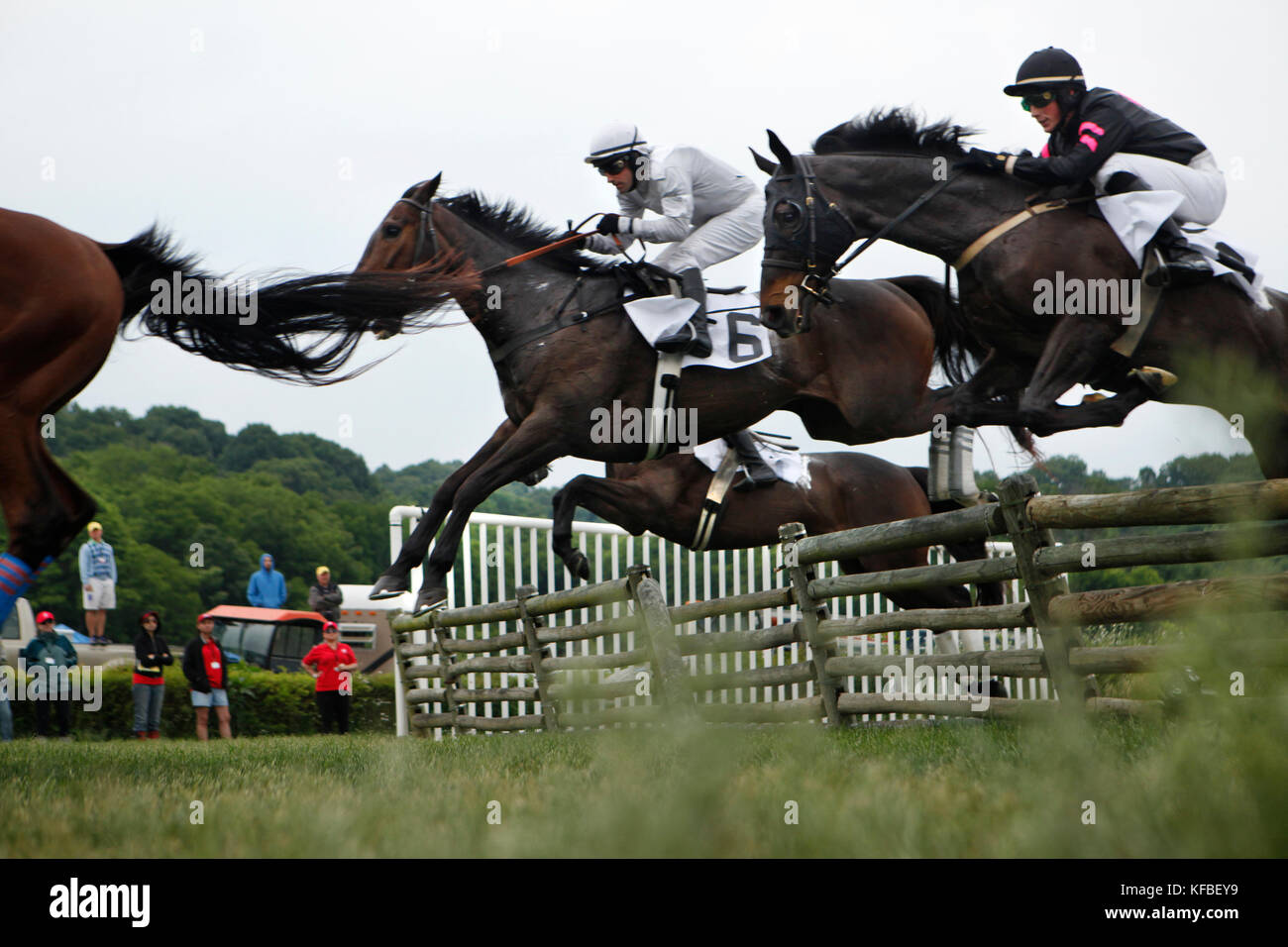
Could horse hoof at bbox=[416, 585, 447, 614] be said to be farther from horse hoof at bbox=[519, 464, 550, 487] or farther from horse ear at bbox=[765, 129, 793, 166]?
horse ear at bbox=[765, 129, 793, 166]

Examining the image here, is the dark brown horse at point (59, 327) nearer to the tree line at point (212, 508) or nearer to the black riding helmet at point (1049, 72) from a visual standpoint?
the black riding helmet at point (1049, 72)

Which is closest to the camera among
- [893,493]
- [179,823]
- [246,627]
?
[179,823]

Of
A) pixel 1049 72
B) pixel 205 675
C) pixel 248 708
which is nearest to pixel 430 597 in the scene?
pixel 1049 72

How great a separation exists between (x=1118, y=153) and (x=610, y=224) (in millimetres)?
2841

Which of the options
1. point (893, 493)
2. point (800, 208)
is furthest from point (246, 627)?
point (800, 208)

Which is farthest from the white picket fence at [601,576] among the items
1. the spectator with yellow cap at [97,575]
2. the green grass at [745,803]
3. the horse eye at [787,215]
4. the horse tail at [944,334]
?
the spectator with yellow cap at [97,575]

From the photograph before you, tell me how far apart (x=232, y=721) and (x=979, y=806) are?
43.9 feet

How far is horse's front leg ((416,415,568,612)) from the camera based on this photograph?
6168 millimetres

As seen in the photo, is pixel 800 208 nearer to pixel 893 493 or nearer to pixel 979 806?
pixel 893 493

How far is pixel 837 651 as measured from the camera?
21.6 ft

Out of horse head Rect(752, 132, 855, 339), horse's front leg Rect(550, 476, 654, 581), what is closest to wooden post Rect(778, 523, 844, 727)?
horse head Rect(752, 132, 855, 339)

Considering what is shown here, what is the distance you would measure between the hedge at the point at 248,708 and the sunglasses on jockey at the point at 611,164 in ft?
31.0

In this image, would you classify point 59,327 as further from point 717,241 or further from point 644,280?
point 717,241

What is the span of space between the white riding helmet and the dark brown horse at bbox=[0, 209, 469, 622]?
241cm
